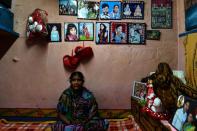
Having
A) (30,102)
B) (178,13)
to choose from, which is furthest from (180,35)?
(30,102)

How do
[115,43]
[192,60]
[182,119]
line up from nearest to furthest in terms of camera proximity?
1. [182,119]
2. [192,60]
3. [115,43]

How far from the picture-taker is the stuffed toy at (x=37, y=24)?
131 inches

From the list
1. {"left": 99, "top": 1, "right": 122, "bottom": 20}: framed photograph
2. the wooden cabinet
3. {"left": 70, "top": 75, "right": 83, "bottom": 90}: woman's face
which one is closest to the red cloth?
{"left": 70, "top": 75, "right": 83, "bottom": 90}: woman's face

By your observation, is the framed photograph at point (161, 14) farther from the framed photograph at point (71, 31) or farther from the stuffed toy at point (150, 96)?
the stuffed toy at point (150, 96)

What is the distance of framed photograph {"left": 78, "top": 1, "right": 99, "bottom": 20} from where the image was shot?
354 cm

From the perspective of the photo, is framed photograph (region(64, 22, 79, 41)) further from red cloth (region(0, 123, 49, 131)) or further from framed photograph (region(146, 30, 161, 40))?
red cloth (region(0, 123, 49, 131))

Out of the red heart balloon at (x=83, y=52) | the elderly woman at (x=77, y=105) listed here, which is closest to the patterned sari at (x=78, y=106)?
the elderly woman at (x=77, y=105)

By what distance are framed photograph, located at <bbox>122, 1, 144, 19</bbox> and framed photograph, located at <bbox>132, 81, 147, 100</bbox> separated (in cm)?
90

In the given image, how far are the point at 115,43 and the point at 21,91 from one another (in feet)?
4.78

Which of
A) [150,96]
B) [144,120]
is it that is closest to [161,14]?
[150,96]

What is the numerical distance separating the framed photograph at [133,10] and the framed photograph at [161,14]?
158mm

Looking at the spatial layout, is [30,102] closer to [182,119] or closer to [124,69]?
[124,69]

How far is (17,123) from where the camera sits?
11.4 feet

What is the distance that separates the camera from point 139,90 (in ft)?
10.8
